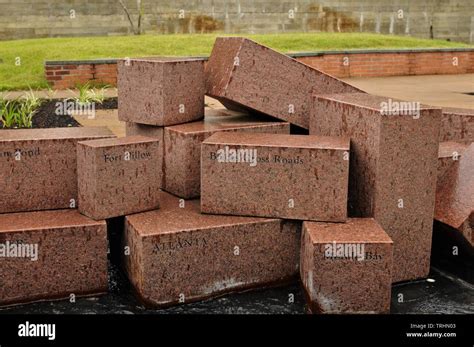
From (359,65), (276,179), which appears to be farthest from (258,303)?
(359,65)

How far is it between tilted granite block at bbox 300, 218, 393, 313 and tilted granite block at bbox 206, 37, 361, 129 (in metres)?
1.48

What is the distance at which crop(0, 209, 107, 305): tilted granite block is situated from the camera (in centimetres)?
384

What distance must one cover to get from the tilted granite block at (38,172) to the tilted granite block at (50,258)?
0.18m

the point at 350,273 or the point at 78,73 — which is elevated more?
the point at 78,73

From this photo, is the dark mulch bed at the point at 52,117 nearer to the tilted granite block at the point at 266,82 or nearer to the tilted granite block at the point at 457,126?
the tilted granite block at the point at 266,82

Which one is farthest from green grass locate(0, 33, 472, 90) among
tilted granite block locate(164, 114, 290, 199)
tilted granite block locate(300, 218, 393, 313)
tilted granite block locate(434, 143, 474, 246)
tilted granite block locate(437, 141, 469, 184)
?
tilted granite block locate(300, 218, 393, 313)

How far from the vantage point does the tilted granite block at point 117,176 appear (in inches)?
→ 157

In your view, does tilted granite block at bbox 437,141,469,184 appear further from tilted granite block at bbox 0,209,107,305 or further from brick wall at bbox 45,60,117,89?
brick wall at bbox 45,60,117,89

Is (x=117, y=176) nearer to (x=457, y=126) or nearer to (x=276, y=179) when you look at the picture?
(x=276, y=179)

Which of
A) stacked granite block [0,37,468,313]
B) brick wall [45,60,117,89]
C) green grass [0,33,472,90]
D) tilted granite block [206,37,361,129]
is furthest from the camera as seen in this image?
green grass [0,33,472,90]

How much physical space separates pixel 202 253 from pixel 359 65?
11.7 meters

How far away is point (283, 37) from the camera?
16.4 m

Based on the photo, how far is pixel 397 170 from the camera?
410cm

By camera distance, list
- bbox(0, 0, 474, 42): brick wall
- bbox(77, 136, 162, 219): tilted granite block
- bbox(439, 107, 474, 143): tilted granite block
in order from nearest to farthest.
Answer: bbox(77, 136, 162, 219): tilted granite block, bbox(439, 107, 474, 143): tilted granite block, bbox(0, 0, 474, 42): brick wall
